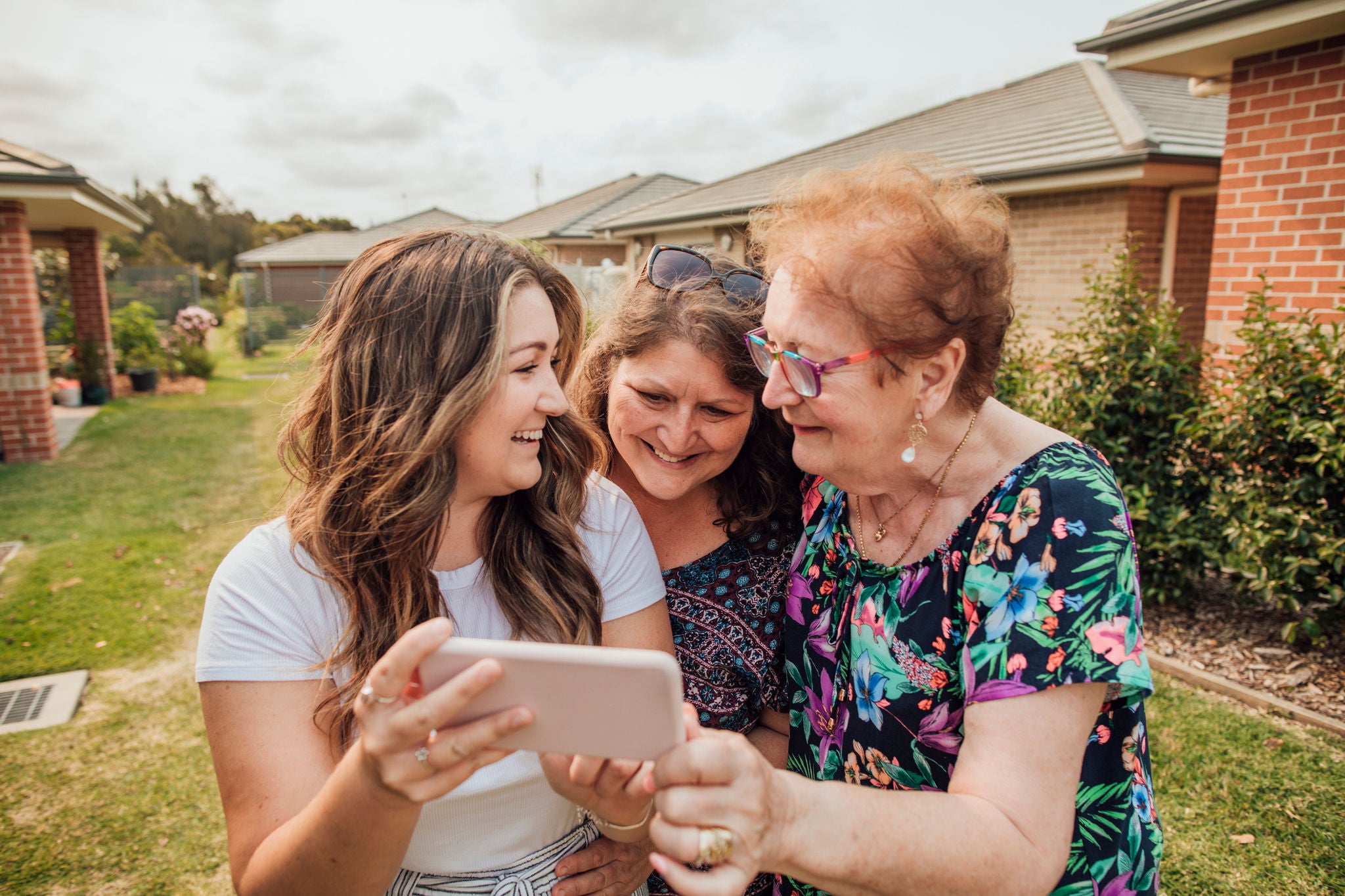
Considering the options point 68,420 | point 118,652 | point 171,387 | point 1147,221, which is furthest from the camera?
point 171,387

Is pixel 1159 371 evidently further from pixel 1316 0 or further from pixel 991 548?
pixel 991 548

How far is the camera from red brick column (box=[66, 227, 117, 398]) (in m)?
16.8

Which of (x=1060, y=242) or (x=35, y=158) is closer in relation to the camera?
(x=1060, y=242)

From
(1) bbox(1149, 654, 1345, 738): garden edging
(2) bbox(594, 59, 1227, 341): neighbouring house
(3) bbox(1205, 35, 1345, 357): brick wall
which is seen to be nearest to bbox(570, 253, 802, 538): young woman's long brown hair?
(1) bbox(1149, 654, 1345, 738): garden edging

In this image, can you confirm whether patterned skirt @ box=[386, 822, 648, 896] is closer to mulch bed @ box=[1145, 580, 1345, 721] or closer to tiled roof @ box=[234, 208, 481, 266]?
mulch bed @ box=[1145, 580, 1345, 721]

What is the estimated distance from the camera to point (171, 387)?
19.9 m

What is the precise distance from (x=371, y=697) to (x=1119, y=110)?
11458 mm

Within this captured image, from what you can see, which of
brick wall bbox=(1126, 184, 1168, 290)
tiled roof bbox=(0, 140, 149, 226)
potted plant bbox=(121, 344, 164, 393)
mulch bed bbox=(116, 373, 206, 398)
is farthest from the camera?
mulch bed bbox=(116, 373, 206, 398)

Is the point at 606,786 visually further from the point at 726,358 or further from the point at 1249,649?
the point at 1249,649

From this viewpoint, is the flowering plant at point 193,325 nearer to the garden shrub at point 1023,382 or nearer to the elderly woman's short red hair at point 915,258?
the garden shrub at point 1023,382

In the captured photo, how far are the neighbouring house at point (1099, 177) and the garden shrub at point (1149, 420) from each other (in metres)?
1.26

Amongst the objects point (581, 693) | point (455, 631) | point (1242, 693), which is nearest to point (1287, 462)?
point (1242, 693)

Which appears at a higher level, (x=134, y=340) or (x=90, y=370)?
(x=134, y=340)

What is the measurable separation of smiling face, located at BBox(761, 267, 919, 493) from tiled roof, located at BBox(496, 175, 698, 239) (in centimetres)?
2334
